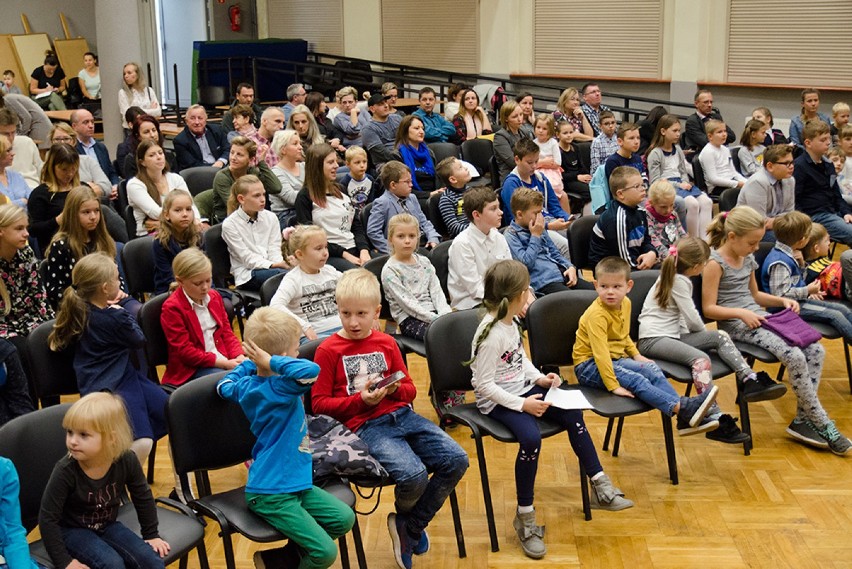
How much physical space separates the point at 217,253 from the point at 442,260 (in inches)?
51.7

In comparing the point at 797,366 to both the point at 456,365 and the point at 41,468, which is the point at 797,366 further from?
the point at 41,468

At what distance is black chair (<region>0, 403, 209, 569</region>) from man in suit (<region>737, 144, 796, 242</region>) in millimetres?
4644

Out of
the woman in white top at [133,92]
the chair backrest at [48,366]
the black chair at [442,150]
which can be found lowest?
the chair backrest at [48,366]

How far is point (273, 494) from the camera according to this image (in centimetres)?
319

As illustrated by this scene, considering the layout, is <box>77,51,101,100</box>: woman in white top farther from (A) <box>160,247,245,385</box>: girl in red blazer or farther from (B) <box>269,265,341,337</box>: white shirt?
(A) <box>160,247,245,385</box>: girl in red blazer

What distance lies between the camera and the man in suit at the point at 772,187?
649 cm

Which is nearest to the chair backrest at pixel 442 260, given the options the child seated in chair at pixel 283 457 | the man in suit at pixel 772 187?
the child seated in chair at pixel 283 457

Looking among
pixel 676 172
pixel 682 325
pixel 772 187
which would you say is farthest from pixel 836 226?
pixel 682 325

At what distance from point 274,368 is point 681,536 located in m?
1.92

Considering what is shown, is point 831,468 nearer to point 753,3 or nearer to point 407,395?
point 407,395

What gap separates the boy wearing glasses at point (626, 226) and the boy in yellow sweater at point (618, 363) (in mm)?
1302

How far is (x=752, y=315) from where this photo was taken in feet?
16.1

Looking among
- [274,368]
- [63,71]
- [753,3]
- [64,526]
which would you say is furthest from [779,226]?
[63,71]

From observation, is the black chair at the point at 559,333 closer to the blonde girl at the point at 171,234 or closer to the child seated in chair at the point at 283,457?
the child seated in chair at the point at 283,457
